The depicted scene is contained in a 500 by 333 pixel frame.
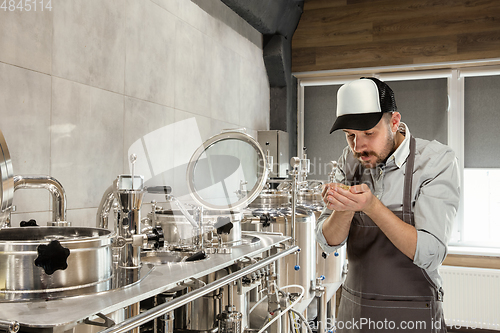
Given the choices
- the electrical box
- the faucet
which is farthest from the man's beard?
the electrical box

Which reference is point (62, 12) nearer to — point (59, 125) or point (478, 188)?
point (59, 125)

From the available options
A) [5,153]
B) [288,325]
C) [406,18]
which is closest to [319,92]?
[406,18]

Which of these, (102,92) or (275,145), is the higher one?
(102,92)

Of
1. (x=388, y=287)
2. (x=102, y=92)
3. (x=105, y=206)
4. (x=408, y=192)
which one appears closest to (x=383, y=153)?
(x=408, y=192)

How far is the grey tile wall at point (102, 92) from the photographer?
1.79 m

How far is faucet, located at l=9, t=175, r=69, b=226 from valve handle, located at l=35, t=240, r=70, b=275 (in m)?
0.43

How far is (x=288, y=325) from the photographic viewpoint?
2100 millimetres

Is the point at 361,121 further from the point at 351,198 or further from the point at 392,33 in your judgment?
the point at 392,33

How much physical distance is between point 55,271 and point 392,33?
4.40 m

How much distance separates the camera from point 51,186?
1.34 m

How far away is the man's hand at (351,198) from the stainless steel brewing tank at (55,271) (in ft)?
2.23

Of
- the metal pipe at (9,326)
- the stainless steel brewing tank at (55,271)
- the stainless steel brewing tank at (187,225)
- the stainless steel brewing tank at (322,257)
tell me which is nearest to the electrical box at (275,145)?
the stainless steel brewing tank at (322,257)

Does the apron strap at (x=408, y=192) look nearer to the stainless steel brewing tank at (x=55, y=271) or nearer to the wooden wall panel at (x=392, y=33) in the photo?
the stainless steel brewing tank at (x=55, y=271)

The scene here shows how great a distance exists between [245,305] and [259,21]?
3.03m
